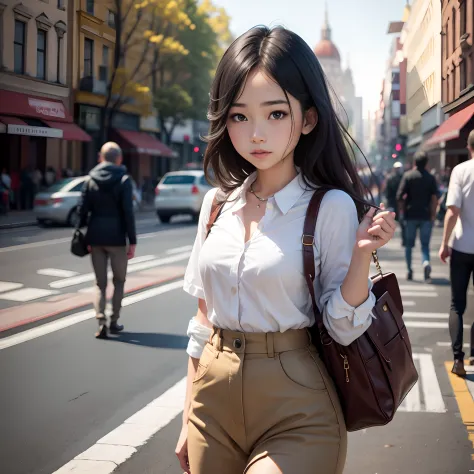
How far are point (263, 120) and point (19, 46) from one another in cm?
94

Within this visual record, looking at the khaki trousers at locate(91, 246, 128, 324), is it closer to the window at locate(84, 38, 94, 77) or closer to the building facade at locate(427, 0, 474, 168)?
the building facade at locate(427, 0, 474, 168)

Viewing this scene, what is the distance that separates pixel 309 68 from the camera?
232cm

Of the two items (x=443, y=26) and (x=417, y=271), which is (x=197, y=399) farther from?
(x=417, y=271)

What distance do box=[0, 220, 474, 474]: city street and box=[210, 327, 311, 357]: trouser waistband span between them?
3.15 ft

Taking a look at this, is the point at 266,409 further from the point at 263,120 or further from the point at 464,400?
the point at 464,400

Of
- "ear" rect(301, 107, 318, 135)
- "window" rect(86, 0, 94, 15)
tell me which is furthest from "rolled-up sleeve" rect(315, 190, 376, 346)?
"window" rect(86, 0, 94, 15)

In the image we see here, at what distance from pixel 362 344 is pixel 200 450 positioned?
53 cm

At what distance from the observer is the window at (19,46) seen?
8.81 ft

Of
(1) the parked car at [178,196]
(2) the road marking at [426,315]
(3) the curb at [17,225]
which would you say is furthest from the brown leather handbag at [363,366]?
(1) the parked car at [178,196]

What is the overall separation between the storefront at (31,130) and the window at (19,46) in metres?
0.10

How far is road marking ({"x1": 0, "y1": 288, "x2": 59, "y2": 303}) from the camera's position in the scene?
2.91 m

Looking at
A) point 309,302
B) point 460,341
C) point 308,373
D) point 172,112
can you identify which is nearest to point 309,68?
point 309,302

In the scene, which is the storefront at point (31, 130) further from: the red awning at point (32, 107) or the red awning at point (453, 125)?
the red awning at point (453, 125)

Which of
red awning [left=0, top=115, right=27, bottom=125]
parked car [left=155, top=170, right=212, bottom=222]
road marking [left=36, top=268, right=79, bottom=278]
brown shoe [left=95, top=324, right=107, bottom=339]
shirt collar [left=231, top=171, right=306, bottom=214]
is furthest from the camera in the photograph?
parked car [left=155, top=170, right=212, bottom=222]
